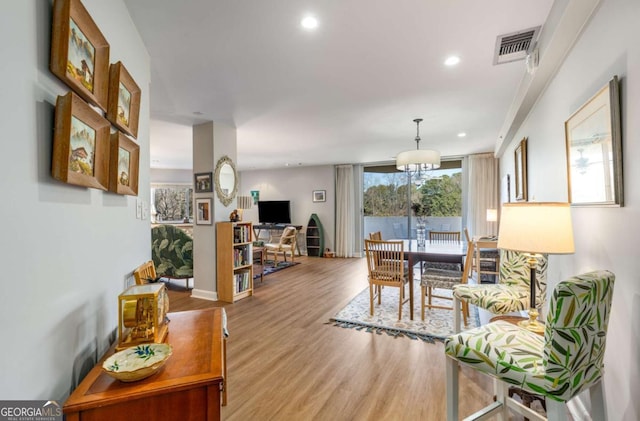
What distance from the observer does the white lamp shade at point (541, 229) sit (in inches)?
57.0

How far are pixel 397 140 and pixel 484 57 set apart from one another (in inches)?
113

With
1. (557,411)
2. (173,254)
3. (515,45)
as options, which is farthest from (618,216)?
(173,254)

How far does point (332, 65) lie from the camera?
A: 247cm

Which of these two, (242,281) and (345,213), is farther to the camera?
(345,213)

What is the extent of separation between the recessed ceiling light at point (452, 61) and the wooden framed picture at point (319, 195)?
5.87 meters

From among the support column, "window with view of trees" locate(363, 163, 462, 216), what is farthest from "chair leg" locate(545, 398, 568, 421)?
"window with view of trees" locate(363, 163, 462, 216)

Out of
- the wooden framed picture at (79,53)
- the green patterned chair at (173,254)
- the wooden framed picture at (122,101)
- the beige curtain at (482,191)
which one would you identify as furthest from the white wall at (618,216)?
the green patterned chair at (173,254)

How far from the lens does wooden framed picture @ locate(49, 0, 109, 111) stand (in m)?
0.92

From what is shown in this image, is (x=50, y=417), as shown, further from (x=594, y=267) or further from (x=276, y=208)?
(x=276, y=208)

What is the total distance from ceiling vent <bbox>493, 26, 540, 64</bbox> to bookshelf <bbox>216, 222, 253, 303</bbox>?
11.5ft

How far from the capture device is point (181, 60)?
7.83 ft

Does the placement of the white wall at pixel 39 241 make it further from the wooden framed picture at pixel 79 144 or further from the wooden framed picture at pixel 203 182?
the wooden framed picture at pixel 203 182

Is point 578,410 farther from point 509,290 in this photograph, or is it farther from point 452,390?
point 452,390

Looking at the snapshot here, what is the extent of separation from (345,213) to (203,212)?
4404 millimetres
